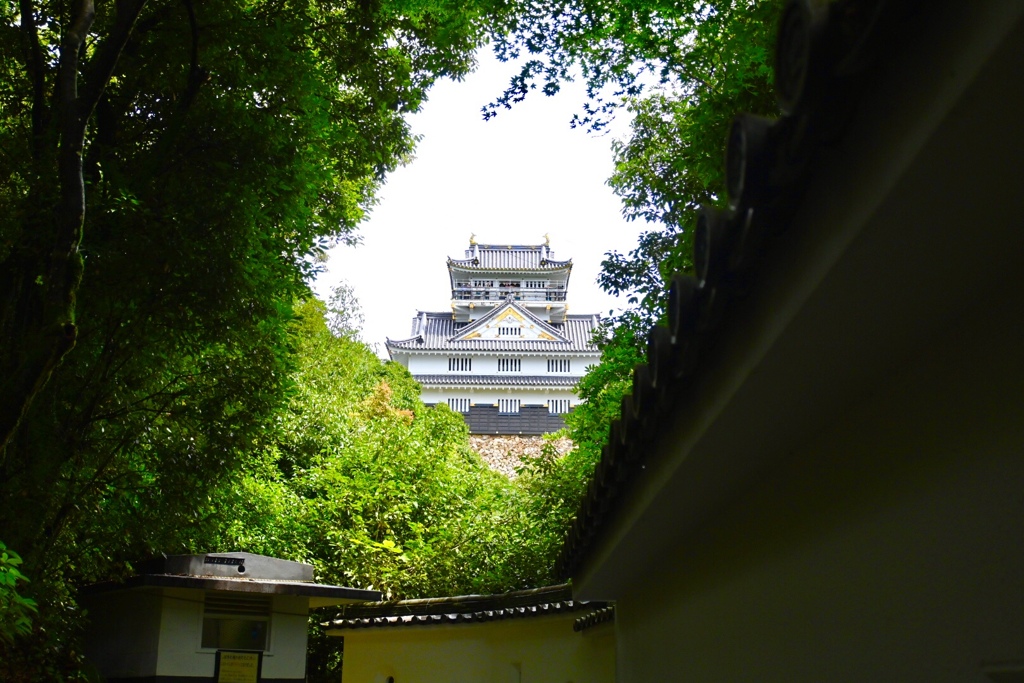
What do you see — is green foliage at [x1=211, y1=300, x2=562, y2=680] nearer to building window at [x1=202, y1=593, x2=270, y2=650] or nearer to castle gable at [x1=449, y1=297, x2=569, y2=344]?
building window at [x1=202, y1=593, x2=270, y2=650]

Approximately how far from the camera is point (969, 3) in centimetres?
134

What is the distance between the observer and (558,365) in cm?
4212

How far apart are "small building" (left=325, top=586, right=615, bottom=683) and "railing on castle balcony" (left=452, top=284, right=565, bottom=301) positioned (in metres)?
34.9

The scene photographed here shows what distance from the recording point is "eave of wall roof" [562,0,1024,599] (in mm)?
1383

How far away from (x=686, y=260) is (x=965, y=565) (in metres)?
7.39

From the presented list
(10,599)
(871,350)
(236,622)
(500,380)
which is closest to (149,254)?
(10,599)

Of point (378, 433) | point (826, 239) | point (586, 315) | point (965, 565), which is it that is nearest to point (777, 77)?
point (826, 239)

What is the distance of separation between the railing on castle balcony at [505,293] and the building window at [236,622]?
3663cm

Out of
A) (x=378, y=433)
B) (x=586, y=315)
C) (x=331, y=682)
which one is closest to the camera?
(x=331, y=682)

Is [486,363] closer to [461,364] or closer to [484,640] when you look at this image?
[461,364]

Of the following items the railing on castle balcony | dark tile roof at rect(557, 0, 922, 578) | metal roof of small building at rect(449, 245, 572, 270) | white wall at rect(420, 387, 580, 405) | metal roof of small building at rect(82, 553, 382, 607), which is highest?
metal roof of small building at rect(449, 245, 572, 270)

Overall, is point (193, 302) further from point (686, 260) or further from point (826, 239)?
point (826, 239)

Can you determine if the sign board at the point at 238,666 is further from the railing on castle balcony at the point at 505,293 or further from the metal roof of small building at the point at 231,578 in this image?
the railing on castle balcony at the point at 505,293

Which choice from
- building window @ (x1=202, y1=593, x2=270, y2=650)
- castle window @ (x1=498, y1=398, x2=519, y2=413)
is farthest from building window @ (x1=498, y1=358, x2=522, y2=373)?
building window @ (x1=202, y1=593, x2=270, y2=650)
